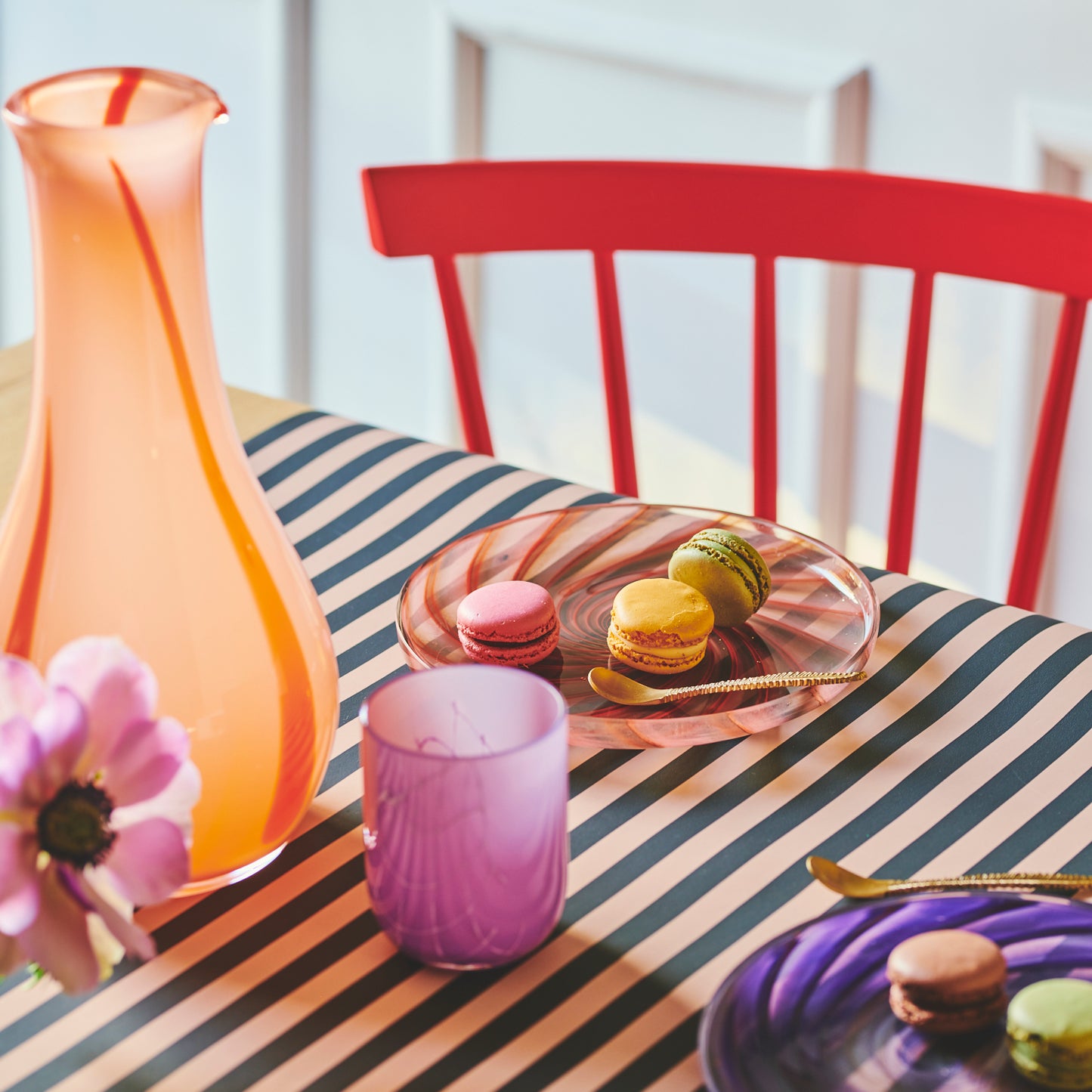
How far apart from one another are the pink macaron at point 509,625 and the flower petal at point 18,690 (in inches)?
11.0

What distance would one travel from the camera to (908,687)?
25.6 inches

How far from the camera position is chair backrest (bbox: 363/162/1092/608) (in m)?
0.94

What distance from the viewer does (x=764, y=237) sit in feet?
3.34

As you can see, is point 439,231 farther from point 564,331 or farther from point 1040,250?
point 564,331

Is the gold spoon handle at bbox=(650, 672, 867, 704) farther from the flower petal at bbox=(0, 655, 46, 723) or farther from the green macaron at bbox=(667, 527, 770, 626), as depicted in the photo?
the flower petal at bbox=(0, 655, 46, 723)

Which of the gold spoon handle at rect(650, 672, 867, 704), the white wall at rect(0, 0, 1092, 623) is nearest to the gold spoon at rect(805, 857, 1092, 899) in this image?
the gold spoon handle at rect(650, 672, 867, 704)

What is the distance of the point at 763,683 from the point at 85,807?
317 millimetres

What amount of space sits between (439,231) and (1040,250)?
42 centimetres

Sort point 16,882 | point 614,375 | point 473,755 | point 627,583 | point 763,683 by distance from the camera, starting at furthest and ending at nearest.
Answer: point 614,375 < point 627,583 < point 763,683 < point 473,755 < point 16,882

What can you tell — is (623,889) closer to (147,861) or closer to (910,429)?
(147,861)

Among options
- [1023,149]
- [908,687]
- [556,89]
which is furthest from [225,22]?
[908,687]

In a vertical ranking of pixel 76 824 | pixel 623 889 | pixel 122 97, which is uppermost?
pixel 122 97

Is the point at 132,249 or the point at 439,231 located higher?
the point at 132,249

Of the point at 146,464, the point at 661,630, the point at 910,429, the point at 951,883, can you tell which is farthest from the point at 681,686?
the point at 910,429
